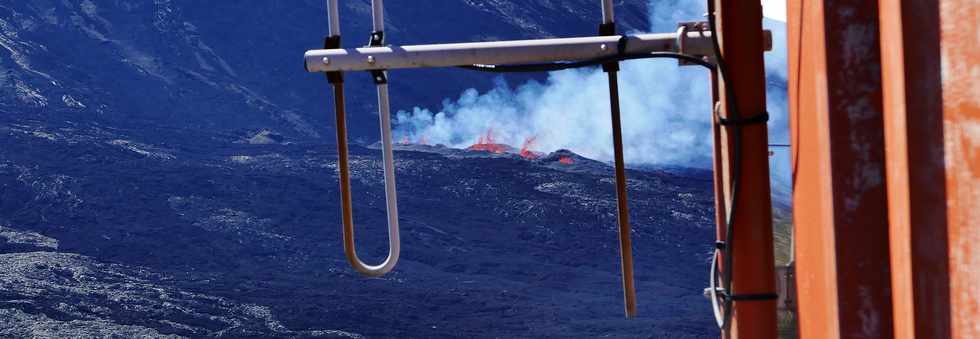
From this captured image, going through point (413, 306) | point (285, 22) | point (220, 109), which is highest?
point (285, 22)

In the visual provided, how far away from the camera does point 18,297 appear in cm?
2412

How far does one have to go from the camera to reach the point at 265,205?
31859 mm

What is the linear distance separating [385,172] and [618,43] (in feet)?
1.92

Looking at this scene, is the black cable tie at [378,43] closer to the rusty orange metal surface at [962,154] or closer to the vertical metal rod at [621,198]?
the vertical metal rod at [621,198]

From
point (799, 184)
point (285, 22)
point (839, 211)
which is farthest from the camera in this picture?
point (285, 22)

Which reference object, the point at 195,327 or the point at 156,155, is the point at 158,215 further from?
the point at 195,327

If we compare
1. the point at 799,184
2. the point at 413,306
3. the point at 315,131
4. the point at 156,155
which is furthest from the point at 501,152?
the point at 799,184

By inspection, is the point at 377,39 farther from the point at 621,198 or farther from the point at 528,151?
the point at 528,151

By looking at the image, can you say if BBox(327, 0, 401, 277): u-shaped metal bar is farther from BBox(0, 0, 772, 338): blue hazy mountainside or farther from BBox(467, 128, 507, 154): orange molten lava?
BBox(467, 128, 507, 154): orange molten lava

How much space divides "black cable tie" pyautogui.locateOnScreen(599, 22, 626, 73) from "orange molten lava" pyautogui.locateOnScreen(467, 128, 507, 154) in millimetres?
→ 35490

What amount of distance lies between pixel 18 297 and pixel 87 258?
368cm

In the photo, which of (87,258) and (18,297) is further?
(87,258)

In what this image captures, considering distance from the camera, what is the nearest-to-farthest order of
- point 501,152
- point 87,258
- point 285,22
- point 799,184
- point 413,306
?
point 799,184
point 413,306
point 87,258
point 501,152
point 285,22

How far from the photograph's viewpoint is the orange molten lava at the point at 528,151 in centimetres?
3679
